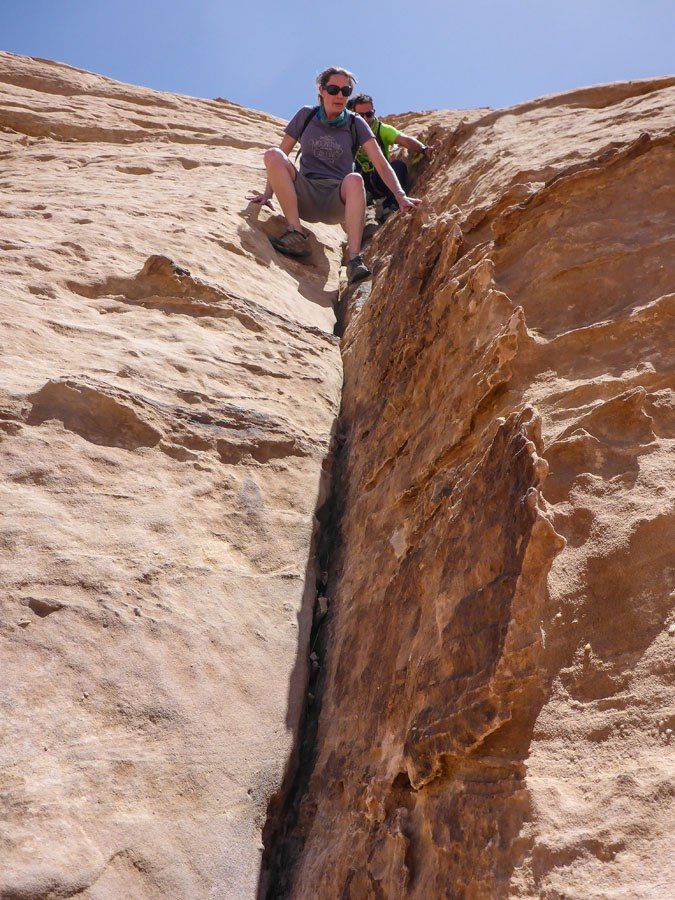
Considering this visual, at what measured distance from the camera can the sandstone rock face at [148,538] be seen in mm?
1915

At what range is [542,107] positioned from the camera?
16.4ft

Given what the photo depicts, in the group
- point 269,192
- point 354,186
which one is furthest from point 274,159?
point 354,186

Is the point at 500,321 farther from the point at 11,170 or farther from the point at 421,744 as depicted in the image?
the point at 11,170

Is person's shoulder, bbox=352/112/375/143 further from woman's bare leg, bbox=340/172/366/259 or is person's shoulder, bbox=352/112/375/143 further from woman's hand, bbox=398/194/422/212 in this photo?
woman's hand, bbox=398/194/422/212

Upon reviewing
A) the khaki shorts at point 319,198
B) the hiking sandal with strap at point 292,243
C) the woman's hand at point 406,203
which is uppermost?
the khaki shorts at point 319,198

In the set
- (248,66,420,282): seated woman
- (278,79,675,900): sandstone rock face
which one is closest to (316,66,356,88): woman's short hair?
(248,66,420,282): seated woman

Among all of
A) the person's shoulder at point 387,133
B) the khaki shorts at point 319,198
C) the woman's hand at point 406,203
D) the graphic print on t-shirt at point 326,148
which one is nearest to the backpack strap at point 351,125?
the graphic print on t-shirt at point 326,148

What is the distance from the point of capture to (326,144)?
541 cm

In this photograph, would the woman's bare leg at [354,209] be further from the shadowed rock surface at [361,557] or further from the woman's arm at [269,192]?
the shadowed rock surface at [361,557]

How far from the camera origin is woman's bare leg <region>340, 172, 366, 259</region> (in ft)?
17.0

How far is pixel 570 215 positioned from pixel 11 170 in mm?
4098

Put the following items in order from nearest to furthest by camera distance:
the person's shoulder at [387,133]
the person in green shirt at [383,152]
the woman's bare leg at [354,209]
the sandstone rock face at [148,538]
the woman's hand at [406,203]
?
the sandstone rock face at [148,538]
the woman's hand at [406,203]
the woman's bare leg at [354,209]
the person in green shirt at [383,152]
the person's shoulder at [387,133]

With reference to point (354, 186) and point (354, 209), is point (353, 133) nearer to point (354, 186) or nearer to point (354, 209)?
point (354, 186)

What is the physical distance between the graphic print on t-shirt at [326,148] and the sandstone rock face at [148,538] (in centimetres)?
119
